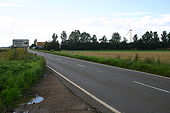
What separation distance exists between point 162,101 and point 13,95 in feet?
17.0

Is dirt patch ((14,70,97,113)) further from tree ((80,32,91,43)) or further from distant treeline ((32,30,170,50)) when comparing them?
tree ((80,32,91,43))

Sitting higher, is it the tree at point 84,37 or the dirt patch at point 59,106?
the tree at point 84,37

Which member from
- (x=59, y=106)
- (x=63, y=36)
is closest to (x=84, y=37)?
(x=63, y=36)

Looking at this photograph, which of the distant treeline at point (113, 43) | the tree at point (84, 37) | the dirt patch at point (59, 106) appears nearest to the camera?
the dirt patch at point (59, 106)

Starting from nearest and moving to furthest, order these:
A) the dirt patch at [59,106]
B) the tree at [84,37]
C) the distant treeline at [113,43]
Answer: the dirt patch at [59,106] → the distant treeline at [113,43] → the tree at [84,37]

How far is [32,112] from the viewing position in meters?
5.68

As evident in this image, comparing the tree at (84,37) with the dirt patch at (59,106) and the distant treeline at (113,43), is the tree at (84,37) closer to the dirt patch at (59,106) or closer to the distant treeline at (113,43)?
the distant treeline at (113,43)

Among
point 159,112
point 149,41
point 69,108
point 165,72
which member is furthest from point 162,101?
point 149,41

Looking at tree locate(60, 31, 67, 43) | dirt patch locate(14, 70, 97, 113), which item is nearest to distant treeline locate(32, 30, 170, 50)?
Answer: tree locate(60, 31, 67, 43)

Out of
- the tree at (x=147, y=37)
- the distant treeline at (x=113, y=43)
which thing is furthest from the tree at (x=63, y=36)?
the tree at (x=147, y=37)

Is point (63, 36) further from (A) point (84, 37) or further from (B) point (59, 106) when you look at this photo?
(B) point (59, 106)

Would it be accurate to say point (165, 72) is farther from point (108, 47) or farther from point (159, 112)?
point (108, 47)

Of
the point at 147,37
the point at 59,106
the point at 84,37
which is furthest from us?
the point at 84,37

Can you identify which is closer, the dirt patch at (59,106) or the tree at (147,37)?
the dirt patch at (59,106)
